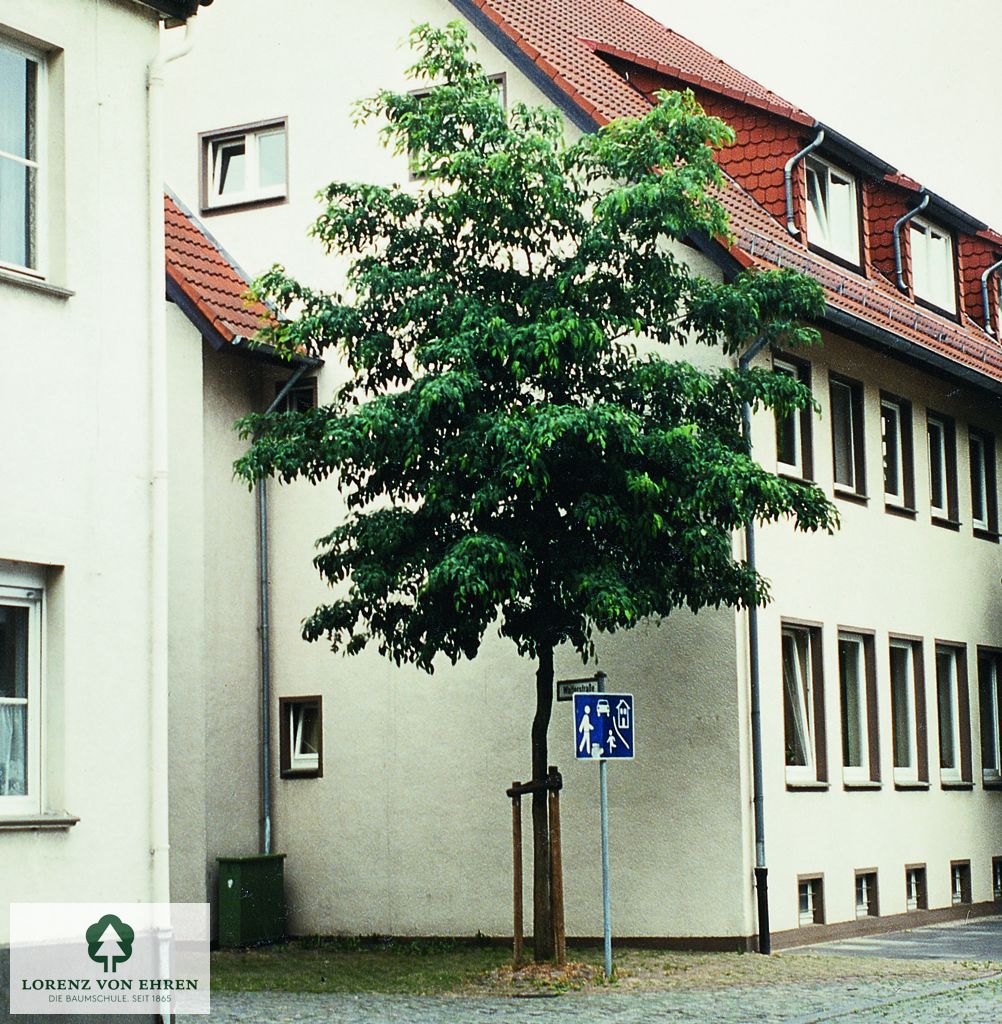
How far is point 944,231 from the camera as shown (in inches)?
1058

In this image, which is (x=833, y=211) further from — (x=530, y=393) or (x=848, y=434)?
(x=530, y=393)

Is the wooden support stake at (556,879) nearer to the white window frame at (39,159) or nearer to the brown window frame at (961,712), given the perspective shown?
the white window frame at (39,159)

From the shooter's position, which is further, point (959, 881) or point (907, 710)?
point (959, 881)

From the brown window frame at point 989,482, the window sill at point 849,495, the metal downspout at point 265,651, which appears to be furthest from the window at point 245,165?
the brown window frame at point 989,482

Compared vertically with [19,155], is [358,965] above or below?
below

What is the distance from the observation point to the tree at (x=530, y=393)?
610 inches

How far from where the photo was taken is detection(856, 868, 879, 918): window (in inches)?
826

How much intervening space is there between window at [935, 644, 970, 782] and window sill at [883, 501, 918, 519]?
1.81m

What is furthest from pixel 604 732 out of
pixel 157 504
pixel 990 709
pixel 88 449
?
pixel 990 709

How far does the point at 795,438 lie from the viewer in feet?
67.8

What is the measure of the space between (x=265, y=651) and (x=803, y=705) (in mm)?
5926

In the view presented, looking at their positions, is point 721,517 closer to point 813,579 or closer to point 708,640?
point 708,640

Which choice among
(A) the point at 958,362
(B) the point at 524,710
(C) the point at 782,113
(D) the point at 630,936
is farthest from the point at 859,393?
(D) the point at 630,936

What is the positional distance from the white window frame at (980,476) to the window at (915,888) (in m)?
5.07
